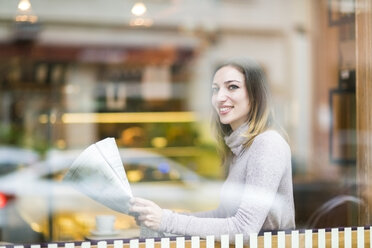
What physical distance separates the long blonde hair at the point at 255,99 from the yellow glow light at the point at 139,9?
15.4ft

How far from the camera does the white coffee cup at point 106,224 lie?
2.33 metres

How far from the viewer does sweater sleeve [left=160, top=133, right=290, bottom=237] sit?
206 cm

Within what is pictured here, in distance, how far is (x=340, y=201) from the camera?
2.88 meters

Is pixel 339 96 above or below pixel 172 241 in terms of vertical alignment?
above

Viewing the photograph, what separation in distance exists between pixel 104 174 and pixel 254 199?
495mm

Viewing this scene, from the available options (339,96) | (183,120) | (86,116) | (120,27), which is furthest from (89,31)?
(339,96)

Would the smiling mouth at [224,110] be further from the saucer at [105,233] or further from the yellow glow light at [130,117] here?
the yellow glow light at [130,117]

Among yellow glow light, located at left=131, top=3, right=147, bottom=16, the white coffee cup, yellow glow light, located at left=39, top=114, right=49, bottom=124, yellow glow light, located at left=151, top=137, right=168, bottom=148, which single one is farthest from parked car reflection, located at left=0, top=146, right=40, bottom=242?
yellow glow light, located at left=131, top=3, right=147, bottom=16

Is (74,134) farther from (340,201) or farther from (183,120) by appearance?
(340,201)

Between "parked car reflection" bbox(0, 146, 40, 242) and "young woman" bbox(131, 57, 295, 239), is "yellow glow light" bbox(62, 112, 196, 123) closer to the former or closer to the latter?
"parked car reflection" bbox(0, 146, 40, 242)

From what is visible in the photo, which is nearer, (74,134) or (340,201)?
(340,201)

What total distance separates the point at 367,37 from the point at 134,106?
21.0 ft

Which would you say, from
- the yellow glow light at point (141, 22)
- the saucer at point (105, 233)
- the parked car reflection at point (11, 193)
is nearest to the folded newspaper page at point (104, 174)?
the saucer at point (105, 233)

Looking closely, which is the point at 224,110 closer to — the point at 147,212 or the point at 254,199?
the point at 254,199
